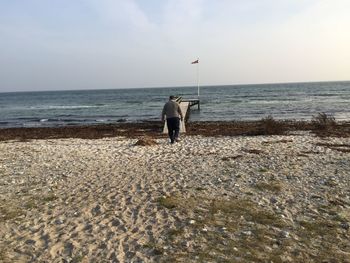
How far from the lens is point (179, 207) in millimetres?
7402

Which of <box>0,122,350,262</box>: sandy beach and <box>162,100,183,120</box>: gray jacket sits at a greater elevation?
<box>162,100,183,120</box>: gray jacket

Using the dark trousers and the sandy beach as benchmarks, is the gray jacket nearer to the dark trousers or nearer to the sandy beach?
the dark trousers

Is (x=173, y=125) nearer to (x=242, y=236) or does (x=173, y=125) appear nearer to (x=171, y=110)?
(x=171, y=110)

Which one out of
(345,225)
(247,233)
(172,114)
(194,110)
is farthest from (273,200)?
(194,110)

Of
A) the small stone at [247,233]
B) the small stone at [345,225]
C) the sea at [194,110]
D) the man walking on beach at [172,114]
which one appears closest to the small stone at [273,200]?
the small stone at [345,225]

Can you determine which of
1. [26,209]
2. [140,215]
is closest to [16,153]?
[26,209]

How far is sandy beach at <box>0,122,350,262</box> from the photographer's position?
5.71 metres

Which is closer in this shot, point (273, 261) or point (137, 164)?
point (273, 261)

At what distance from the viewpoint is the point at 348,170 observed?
33.3 feet

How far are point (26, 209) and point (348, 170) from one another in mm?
7562

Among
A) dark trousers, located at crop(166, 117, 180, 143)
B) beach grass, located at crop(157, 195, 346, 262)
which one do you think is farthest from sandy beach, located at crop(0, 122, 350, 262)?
dark trousers, located at crop(166, 117, 180, 143)

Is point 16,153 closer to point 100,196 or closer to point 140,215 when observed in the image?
point 100,196

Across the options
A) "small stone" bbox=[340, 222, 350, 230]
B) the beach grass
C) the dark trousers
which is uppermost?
the dark trousers

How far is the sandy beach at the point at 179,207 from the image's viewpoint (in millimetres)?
5711
